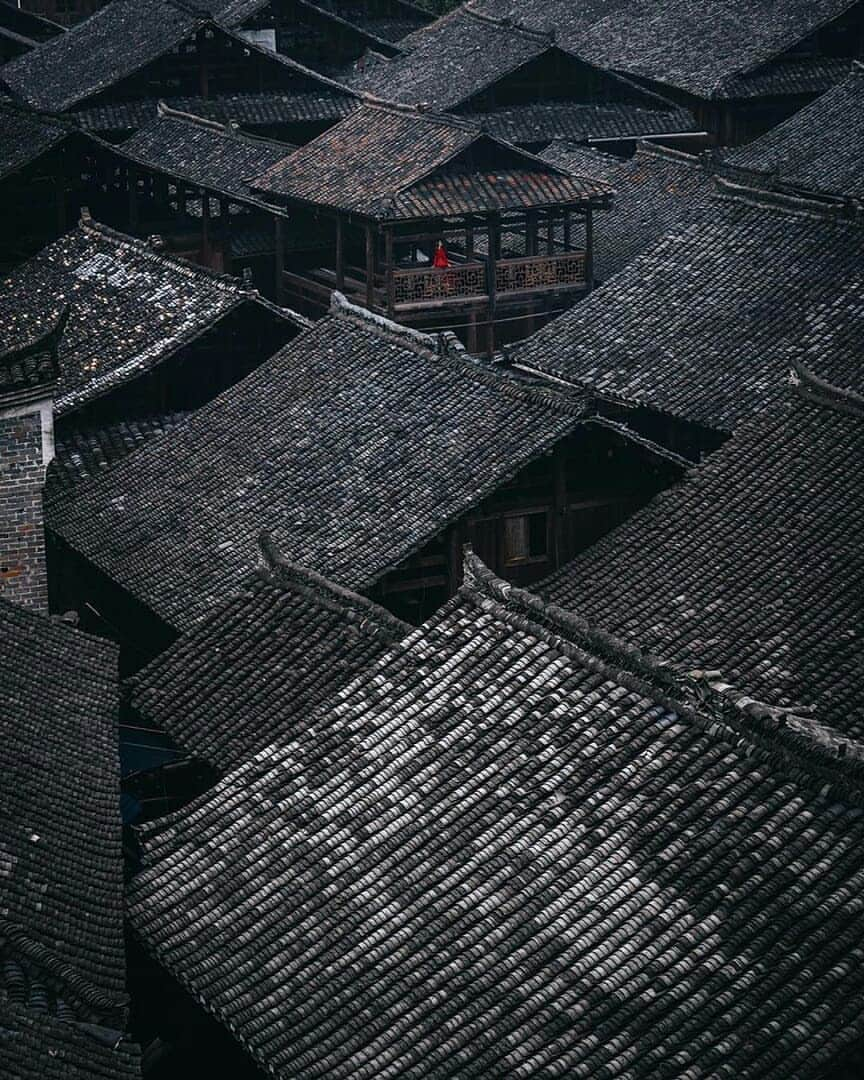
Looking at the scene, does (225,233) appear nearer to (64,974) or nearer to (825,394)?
(825,394)

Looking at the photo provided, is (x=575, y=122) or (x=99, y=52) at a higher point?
(x=99, y=52)

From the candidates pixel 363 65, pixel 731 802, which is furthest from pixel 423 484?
pixel 363 65

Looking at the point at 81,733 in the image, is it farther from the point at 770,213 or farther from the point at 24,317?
the point at 770,213

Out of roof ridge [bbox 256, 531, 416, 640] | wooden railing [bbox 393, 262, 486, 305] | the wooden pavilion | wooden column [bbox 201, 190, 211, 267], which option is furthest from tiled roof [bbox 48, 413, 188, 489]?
wooden column [bbox 201, 190, 211, 267]

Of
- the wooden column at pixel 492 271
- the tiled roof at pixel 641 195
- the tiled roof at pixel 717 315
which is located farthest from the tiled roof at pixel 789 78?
the tiled roof at pixel 717 315

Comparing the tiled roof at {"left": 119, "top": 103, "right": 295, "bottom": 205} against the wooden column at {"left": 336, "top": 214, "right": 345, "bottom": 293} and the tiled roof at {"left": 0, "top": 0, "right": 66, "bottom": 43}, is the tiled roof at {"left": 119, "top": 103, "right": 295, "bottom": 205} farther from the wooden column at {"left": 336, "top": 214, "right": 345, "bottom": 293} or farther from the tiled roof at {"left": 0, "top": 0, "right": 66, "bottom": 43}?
the tiled roof at {"left": 0, "top": 0, "right": 66, "bottom": 43}

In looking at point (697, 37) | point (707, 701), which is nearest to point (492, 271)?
point (697, 37)
